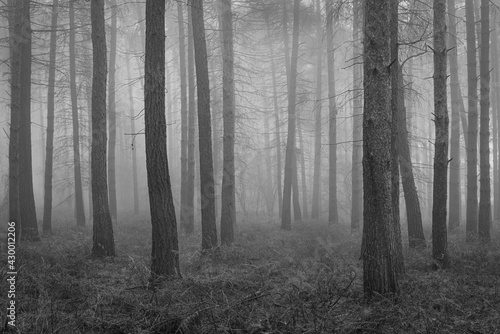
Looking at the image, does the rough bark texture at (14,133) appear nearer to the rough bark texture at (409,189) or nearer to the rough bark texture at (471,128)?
the rough bark texture at (409,189)

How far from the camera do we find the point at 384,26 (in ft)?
19.7

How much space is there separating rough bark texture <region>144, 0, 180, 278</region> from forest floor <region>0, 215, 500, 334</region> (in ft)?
1.89

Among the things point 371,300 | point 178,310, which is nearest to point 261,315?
point 178,310

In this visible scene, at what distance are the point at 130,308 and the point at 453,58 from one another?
1718 centimetres

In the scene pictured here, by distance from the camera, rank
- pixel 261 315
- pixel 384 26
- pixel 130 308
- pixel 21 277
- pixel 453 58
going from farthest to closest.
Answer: pixel 453 58, pixel 21 277, pixel 384 26, pixel 130 308, pixel 261 315

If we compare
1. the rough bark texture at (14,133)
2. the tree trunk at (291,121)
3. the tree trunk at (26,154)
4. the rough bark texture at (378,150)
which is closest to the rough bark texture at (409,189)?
the rough bark texture at (378,150)

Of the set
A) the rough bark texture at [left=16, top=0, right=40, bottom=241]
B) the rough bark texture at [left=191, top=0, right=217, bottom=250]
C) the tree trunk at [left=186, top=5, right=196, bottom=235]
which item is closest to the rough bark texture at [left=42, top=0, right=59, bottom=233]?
the rough bark texture at [left=16, top=0, right=40, bottom=241]

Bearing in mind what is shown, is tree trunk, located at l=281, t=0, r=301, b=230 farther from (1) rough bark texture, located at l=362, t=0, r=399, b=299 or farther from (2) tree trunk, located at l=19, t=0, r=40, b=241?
(1) rough bark texture, located at l=362, t=0, r=399, b=299

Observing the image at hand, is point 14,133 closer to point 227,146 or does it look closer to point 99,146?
point 99,146

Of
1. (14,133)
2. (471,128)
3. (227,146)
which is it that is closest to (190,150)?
(227,146)

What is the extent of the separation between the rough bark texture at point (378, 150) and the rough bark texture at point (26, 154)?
10617mm

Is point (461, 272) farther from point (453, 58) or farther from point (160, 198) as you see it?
point (453, 58)

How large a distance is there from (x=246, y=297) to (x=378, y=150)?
3043 mm

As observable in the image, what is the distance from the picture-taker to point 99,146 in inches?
405
